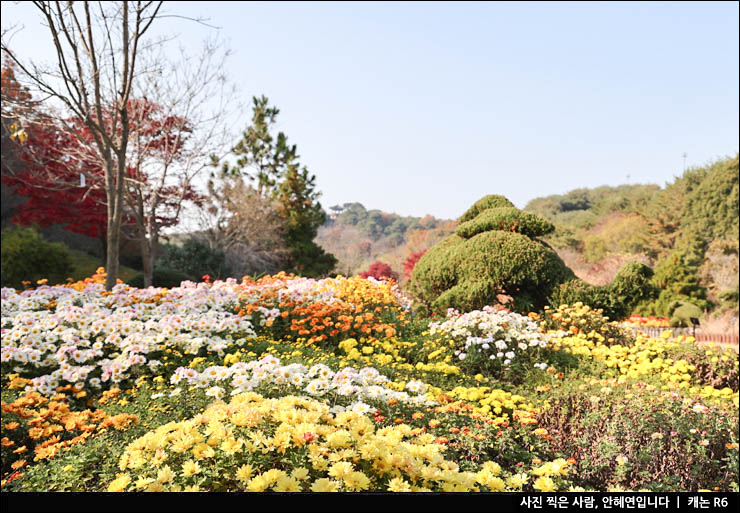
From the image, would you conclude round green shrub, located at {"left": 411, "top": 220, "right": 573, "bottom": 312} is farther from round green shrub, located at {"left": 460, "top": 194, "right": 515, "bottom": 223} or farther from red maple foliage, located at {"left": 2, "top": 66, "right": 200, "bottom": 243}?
red maple foliage, located at {"left": 2, "top": 66, "right": 200, "bottom": 243}

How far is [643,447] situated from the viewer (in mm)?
3131

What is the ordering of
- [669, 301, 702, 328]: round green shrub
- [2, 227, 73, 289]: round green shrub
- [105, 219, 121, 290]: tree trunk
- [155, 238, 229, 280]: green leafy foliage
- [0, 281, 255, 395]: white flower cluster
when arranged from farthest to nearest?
[155, 238, 229, 280]: green leafy foliage, [2, 227, 73, 289]: round green shrub, [669, 301, 702, 328]: round green shrub, [105, 219, 121, 290]: tree trunk, [0, 281, 255, 395]: white flower cluster

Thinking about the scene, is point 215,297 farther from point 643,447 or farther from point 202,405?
point 643,447

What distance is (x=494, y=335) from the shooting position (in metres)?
4.84

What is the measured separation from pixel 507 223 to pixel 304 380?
3985mm

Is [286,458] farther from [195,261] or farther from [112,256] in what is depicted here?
[195,261]

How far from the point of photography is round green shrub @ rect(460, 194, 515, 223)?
21.7 feet

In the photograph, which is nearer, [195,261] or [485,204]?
[485,204]

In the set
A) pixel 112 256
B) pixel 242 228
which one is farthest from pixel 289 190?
pixel 112 256

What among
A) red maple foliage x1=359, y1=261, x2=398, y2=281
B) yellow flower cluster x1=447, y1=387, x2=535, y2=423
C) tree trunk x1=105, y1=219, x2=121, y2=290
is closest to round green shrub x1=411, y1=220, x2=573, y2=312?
yellow flower cluster x1=447, y1=387, x2=535, y2=423

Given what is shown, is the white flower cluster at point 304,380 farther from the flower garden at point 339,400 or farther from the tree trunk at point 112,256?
the tree trunk at point 112,256

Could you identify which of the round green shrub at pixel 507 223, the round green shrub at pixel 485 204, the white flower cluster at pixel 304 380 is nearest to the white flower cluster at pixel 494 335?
the round green shrub at pixel 507 223

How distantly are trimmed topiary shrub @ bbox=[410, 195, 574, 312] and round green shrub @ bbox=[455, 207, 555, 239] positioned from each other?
2cm

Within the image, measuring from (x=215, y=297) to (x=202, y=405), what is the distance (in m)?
2.80
